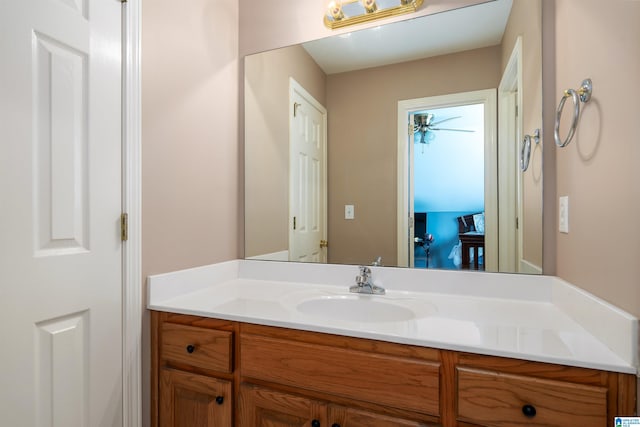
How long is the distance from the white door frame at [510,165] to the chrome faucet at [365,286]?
0.49 meters

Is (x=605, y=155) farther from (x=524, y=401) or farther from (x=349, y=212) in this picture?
(x=349, y=212)

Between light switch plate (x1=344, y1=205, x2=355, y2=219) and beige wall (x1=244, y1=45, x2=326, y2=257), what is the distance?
0.99 feet

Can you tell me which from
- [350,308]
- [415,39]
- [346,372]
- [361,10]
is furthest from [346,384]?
[361,10]

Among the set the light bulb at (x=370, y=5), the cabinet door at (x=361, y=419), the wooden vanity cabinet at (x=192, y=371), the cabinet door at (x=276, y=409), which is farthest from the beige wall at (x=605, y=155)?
the wooden vanity cabinet at (x=192, y=371)

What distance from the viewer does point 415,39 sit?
4.74 ft

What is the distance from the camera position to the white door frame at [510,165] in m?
1.28

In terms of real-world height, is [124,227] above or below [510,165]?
below

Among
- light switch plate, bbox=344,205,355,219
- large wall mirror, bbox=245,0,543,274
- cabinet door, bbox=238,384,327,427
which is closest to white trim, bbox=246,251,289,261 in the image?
large wall mirror, bbox=245,0,543,274

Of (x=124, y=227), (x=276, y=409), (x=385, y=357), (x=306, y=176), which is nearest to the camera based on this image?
(x=385, y=357)

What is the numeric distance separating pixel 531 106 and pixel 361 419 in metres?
1.23

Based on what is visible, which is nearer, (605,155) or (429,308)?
(605,155)

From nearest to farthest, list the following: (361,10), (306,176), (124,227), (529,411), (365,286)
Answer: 1. (529,411)
2. (124,227)
3. (365,286)
4. (361,10)
5. (306,176)

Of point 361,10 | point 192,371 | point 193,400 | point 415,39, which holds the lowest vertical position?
point 193,400

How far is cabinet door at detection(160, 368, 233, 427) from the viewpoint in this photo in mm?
1128
